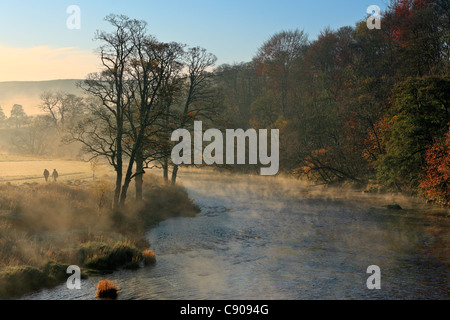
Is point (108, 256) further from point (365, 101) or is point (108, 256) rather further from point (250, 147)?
point (250, 147)

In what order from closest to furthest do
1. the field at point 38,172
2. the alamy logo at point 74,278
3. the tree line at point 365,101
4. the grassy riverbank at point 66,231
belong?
the alamy logo at point 74,278
the grassy riverbank at point 66,231
the tree line at point 365,101
the field at point 38,172

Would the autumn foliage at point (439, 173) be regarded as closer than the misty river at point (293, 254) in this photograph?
No

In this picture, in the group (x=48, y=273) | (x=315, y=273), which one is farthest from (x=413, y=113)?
(x=48, y=273)

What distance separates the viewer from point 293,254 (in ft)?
61.5

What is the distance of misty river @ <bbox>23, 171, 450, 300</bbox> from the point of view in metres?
13.4

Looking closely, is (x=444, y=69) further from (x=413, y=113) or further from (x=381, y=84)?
(x=381, y=84)

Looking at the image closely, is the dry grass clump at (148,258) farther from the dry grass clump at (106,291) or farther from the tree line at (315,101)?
the tree line at (315,101)

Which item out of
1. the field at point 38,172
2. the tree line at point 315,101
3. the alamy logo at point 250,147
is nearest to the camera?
the tree line at point 315,101

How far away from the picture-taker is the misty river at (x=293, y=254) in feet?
44.1

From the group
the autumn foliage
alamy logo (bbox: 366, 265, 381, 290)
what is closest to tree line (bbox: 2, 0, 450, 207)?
the autumn foliage

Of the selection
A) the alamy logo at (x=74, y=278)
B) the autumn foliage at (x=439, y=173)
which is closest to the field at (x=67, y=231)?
the alamy logo at (x=74, y=278)

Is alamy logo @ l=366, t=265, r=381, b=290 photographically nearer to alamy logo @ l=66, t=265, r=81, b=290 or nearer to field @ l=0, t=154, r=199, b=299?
field @ l=0, t=154, r=199, b=299

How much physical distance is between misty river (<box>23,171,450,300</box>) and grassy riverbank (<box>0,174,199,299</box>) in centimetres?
82

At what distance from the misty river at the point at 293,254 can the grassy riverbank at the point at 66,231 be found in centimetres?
82
